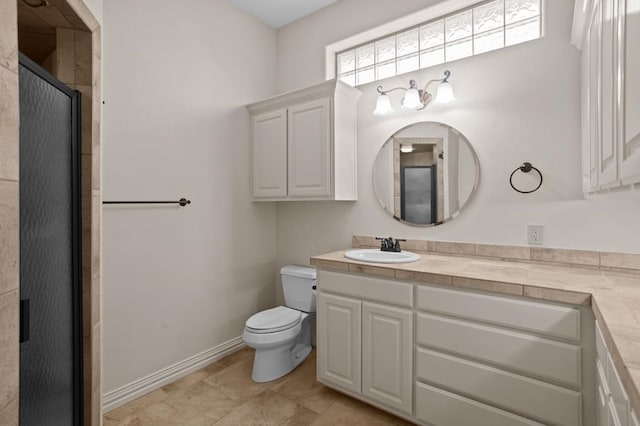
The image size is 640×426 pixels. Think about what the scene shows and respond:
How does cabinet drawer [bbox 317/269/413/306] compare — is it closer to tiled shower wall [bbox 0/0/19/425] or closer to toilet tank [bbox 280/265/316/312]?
toilet tank [bbox 280/265/316/312]

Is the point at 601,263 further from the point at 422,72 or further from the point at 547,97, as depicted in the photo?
the point at 422,72

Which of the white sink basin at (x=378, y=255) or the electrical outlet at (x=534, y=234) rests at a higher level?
the electrical outlet at (x=534, y=234)

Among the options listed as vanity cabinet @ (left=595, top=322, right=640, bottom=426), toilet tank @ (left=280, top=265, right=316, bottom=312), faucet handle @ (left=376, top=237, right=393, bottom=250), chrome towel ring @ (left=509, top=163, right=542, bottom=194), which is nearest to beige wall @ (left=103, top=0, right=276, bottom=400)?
toilet tank @ (left=280, top=265, right=316, bottom=312)

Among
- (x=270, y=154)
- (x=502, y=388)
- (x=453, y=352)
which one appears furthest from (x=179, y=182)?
(x=502, y=388)

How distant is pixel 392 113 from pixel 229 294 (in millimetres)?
2004

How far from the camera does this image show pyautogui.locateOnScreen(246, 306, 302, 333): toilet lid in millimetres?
2234

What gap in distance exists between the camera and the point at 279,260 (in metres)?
3.16

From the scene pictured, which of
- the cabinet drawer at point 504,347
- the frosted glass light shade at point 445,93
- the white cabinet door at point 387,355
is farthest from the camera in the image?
the frosted glass light shade at point 445,93

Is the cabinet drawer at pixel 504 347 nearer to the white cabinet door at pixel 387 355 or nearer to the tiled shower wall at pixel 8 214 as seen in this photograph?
the white cabinet door at pixel 387 355

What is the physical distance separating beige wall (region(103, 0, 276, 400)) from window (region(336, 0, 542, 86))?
37.5 inches

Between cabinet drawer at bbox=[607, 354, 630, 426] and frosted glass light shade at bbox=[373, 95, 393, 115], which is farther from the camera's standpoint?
frosted glass light shade at bbox=[373, 95, 393, 115]

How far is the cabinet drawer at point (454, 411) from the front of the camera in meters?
1.48

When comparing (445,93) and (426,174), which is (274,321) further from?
(445,93)

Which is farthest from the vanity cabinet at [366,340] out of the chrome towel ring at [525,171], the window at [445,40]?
the window at [445,40]
